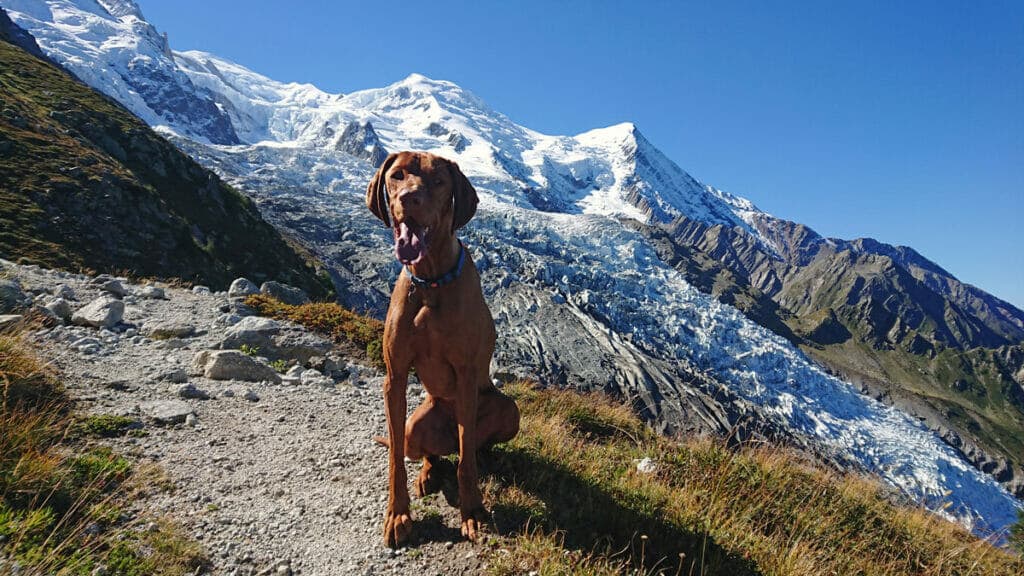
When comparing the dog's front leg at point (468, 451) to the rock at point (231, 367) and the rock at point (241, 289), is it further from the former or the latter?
the rock at point (241, 289)

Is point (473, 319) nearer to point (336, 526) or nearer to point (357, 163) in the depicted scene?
point (336, 526)

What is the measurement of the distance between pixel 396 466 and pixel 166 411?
323cm

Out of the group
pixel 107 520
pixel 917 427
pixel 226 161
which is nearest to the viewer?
pixel 107 520

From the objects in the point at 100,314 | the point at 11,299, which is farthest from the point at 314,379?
the point at 11,299

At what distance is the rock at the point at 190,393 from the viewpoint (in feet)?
18.8

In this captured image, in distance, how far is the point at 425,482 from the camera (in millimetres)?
4133

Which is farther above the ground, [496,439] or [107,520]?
[496,439]

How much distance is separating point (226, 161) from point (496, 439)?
577 ft

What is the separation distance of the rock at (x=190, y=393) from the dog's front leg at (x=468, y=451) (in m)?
4.06

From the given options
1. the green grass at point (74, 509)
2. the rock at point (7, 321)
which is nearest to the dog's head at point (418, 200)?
the green grass at point (74, 509)

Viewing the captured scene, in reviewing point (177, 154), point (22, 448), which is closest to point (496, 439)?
point (22, 448)

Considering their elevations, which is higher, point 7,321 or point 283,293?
point 7,321

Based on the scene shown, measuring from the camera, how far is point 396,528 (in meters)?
3.46

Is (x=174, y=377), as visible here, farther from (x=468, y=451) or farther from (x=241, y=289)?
(x=241, y=289)
